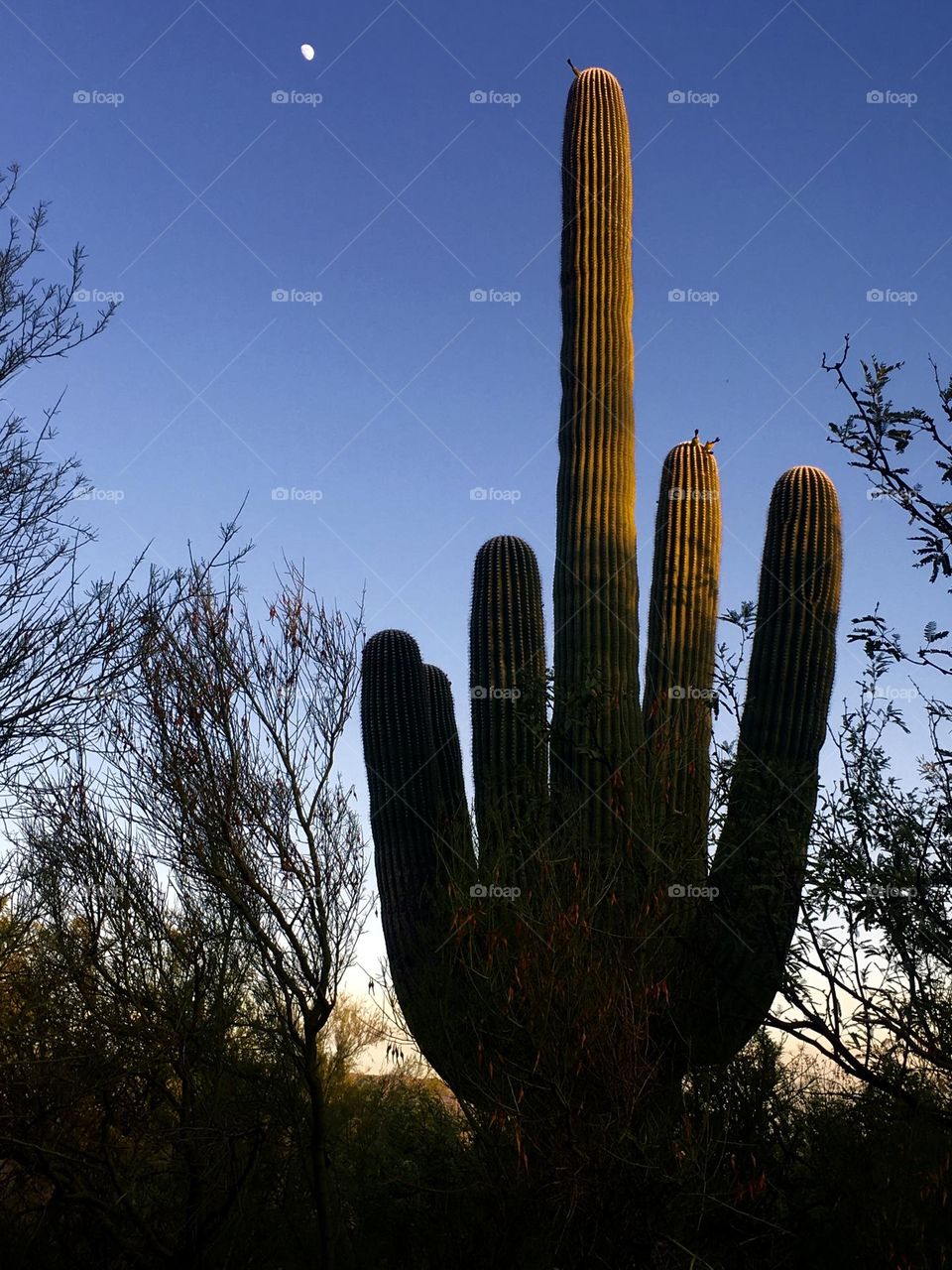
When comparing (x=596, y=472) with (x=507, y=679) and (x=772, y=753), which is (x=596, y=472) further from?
(x=772, y=753)

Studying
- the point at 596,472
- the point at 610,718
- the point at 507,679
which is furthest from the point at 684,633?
the point at 596,472

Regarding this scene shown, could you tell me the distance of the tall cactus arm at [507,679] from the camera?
964 centimetres

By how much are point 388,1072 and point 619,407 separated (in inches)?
314

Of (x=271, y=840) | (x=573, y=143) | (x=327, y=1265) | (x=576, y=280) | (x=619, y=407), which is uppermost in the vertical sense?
(x=573, y=143)

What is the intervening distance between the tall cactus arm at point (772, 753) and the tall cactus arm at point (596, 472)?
100 cm

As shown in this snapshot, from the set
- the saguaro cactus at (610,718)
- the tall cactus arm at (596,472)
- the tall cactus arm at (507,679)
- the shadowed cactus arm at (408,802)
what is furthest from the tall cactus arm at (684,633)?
the shadowed cactus arm at (408,802)

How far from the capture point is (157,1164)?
9688 millimetres

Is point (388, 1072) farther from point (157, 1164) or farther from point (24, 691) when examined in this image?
point (24, 691)

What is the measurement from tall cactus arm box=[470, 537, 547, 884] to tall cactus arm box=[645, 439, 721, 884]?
3.26ft

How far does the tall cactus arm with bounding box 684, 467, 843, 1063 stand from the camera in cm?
835

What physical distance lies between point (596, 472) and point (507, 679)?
2.05m

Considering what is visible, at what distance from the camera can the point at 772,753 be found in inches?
353

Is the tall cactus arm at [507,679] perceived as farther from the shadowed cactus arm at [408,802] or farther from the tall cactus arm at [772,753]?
the tall cactus arm at [772,753]

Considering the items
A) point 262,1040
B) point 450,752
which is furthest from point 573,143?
point 262,1040
